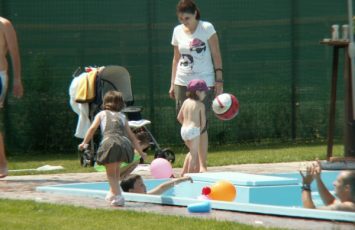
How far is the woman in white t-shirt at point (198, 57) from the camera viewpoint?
10016 millimetres

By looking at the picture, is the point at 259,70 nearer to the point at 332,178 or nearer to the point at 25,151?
the point at 25,151

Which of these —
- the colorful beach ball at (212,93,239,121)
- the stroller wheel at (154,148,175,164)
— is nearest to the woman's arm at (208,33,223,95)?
the colorful beach ball at (212,93,239,121)

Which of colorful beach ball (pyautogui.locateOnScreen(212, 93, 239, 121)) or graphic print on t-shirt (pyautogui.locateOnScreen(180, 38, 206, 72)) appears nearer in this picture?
colorful beach ball (pyautogui.locateOnScreen(212, 93, 239, 121))

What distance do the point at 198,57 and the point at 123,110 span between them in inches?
80.6

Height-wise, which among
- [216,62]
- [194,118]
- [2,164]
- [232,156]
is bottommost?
[232,156]

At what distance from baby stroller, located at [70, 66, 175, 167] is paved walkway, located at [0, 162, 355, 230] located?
1201mm

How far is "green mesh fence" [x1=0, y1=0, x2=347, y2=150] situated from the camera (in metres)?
13.7

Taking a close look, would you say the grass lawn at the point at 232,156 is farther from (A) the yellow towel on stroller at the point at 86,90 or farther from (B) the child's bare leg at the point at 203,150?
(B) the child's bare leg at the point at 203,150

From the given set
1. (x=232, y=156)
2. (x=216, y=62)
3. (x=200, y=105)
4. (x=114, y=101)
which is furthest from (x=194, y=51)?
(x=232, y=156)

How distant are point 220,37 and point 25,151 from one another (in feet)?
10.3

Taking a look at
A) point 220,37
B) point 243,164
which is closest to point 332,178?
point 243,164

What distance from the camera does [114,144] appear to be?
7637mm

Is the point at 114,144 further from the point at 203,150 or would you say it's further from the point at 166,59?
the point at 166,59

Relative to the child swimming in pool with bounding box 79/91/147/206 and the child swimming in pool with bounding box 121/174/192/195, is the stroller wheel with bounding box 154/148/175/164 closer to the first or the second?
the child swimming in pool with bounding box 121/174/192/195
